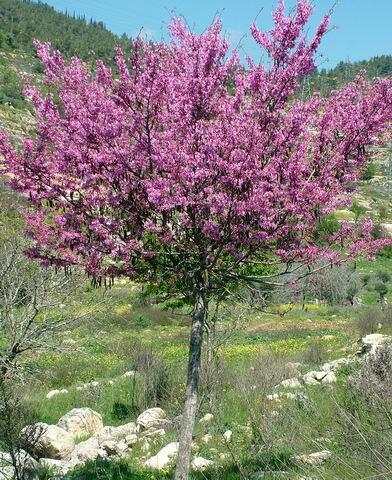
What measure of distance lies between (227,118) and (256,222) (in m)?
0.99

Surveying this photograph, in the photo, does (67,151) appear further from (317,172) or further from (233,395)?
(233,395)

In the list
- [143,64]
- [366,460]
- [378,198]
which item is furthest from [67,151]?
[378,198]

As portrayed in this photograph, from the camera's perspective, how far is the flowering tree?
16.0 feet

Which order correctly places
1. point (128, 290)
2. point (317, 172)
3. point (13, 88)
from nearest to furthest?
point (317, 172) → point (128, 290) → point (13, 88)

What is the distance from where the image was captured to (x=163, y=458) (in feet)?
27.4

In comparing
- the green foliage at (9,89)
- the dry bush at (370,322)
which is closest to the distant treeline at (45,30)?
the green foliage at (9,89)

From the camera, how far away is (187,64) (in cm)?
511

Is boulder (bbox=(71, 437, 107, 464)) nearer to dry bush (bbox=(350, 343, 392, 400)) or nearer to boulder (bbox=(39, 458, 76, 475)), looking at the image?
boulder (bbox=(39, 458, 76, 475))

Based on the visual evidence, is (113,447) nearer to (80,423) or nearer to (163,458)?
(163,458)

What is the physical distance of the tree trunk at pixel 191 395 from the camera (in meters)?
5.39

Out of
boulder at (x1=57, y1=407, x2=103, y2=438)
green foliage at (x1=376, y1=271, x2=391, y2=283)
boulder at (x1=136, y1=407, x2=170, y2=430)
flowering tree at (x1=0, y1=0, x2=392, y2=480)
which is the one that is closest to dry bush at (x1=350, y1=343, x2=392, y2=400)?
flowering tree at (x1=0, y1=0, x2=392, y2=480)

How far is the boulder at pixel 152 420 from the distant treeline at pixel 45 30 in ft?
360

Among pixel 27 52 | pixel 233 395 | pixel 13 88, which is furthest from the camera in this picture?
pixel 27 52

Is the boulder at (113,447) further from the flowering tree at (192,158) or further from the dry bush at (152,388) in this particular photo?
the flowering tree at (192,158)
